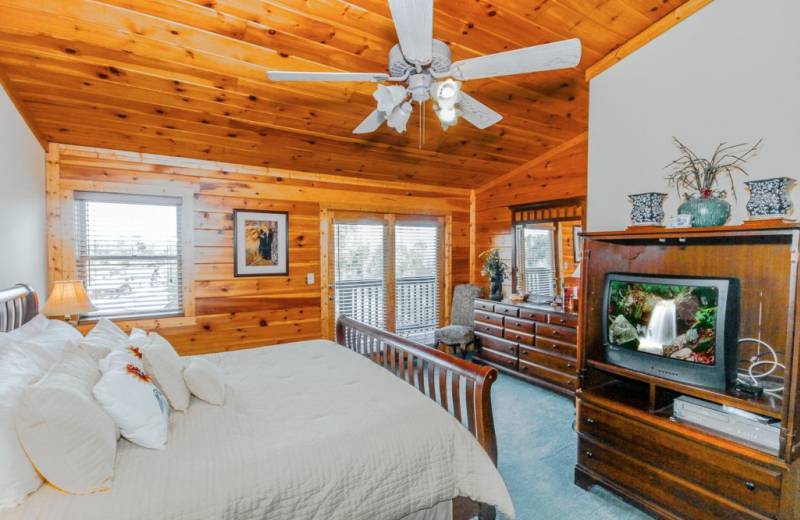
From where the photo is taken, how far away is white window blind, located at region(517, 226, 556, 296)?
4363 mm

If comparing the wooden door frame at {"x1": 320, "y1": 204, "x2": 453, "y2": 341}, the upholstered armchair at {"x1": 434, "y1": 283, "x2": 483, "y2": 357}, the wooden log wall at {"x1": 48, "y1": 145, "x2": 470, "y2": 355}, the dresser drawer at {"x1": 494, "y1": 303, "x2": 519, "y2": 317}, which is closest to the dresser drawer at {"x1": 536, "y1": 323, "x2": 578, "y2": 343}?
the dresser drawer at {"x1": 494, "y1": 303, "x2": 519, "y2": 317}

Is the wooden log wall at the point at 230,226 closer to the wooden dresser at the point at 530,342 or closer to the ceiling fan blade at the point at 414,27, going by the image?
the wooden dresser at the point at 530,342

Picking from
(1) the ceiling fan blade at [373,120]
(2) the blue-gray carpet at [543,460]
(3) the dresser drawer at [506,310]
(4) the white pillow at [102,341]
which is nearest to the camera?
(4) the white pillow at [102,341]

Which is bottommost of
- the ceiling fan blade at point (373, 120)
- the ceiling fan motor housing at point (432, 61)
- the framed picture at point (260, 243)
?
the framed picture at point (260, 243)

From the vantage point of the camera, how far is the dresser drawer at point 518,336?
4.09 m

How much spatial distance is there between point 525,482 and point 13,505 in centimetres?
244

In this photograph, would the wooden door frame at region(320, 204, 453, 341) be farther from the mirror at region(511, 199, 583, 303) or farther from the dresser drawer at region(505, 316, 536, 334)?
the dresser drawer at region(505, 316, 536, 334)

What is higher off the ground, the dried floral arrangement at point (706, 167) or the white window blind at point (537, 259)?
the dried floral arrangement at point (706, 167)

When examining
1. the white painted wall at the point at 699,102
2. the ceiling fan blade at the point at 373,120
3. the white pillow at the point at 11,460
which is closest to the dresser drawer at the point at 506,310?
the white painted wall at the point at 699,102

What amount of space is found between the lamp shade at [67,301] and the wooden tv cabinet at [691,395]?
3.32 meters

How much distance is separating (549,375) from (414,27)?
354cm

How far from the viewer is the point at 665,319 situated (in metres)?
2.05

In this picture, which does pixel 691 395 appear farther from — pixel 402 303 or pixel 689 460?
pixel 402 303

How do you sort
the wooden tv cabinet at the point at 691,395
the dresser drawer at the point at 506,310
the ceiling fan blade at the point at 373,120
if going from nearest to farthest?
the wooden tv cabinet at the point at 691,395
the ceiling fan blade at the point at 373,120
the dresser drawer at the point at 506,310
